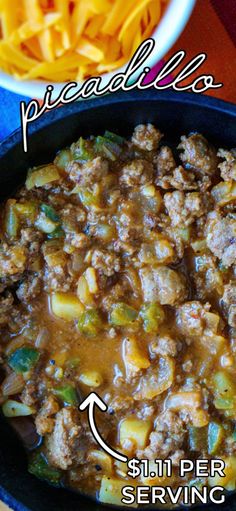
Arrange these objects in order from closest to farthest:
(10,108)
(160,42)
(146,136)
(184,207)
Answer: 1. (160,42)
2. (184,207)
3. (146,136)
4. (10,108)

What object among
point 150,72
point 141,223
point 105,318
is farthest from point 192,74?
point 105,318

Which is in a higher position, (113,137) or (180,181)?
(113,137)

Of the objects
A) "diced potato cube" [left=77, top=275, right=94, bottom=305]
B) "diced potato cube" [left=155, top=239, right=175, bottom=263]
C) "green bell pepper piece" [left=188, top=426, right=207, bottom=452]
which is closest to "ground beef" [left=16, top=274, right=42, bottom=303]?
"diced potato cube" [left=77, top=275, right=94, bottom=305]

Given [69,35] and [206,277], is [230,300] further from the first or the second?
[69,35]

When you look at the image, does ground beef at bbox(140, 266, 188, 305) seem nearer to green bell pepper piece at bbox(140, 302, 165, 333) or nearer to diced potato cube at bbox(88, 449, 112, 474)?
green bell pepper piece at bbox(140, 302, 165, 333)

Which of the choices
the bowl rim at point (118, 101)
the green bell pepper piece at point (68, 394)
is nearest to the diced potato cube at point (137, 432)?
the green bell pepper piece at point (68, 394)

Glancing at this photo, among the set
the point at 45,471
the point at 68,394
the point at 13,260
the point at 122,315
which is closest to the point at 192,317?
the point at 122,315
